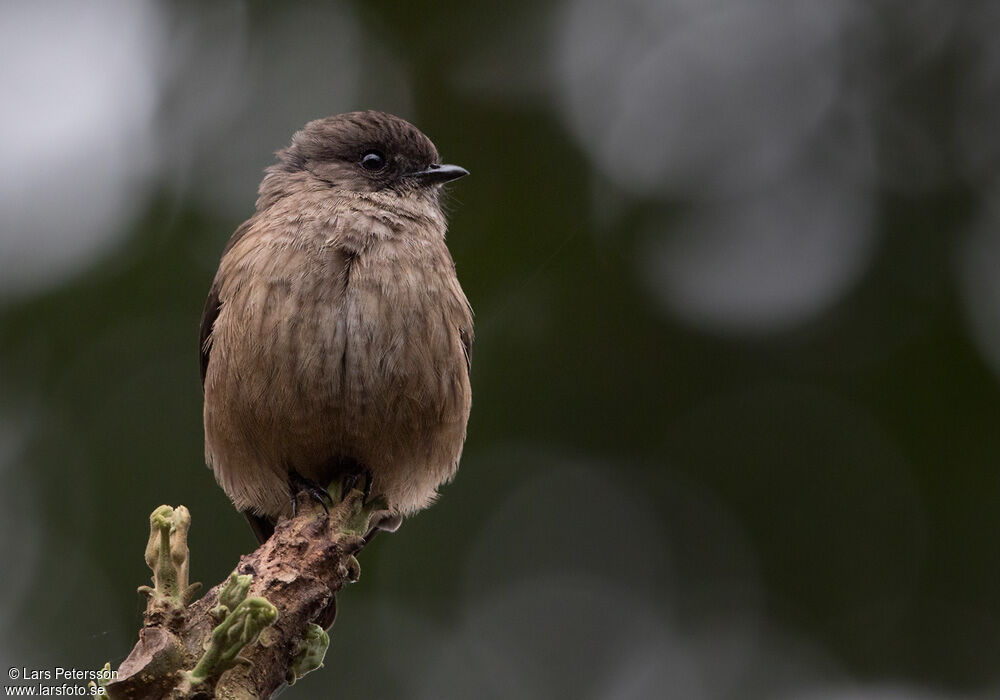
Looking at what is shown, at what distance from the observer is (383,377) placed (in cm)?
458

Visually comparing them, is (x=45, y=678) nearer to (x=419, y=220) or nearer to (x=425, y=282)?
(x=425, y=282)

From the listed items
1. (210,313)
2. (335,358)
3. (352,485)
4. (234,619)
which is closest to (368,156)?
(210,313)

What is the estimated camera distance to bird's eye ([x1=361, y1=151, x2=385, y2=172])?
225 inches

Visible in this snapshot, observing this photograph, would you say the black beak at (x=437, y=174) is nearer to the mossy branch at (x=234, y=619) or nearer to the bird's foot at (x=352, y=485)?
the bird's foot at (x=352, y=485)

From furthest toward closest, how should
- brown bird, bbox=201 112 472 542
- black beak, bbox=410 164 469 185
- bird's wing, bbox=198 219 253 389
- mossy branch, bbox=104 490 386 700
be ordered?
black beak, bbox=410 164 469 185, bird's wing, bbox=198 219 253 389, brown bird, bbox=201 112 472 542, mossy branch, bbox=104 490 386 700

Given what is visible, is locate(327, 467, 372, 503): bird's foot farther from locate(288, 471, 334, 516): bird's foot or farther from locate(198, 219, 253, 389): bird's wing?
locate(198, 219, 253, 389): bird's wing

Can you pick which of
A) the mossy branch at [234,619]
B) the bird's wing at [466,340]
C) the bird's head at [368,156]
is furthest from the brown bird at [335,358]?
the mossy branch at [234,619]

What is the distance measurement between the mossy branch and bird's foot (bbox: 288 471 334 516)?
20.0 inches

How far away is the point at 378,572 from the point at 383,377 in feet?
9.21

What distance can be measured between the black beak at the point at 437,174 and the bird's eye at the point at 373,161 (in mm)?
175

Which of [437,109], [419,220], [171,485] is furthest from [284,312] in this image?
[437,109]

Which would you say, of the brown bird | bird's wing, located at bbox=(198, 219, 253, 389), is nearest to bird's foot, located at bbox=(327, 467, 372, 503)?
the brown bird

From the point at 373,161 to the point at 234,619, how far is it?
10.9ft

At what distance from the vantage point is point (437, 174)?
5.80m
